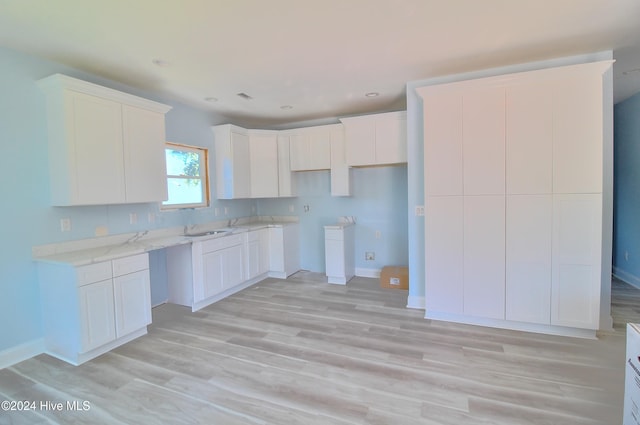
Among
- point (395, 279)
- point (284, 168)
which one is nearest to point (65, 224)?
point (284, 168)

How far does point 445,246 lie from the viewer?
3.10 metres

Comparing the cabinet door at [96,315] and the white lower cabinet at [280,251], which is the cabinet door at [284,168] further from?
the cabinet door at [96,315]

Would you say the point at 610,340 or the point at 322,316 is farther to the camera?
the point at 322,316

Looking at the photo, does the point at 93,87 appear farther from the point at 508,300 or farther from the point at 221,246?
the point at 508,300

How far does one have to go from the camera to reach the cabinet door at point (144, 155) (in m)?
3.04

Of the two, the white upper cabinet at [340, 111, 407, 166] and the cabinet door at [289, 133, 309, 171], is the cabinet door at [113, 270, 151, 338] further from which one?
the white upper cabinet at [340, 111, 407, 166]

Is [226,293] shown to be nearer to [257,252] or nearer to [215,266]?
[215,266]

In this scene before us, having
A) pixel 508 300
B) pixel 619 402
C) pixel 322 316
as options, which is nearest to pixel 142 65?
pixel 322 316

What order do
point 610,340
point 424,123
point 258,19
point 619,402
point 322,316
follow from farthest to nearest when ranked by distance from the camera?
point 322,316
point 424,123
point 610,340
point 258,19
point 619,402

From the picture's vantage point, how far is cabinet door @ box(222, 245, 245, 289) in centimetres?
397

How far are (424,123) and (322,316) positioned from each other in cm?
237

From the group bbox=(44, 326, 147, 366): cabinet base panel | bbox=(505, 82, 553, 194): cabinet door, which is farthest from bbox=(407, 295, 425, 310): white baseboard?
bbox=(44, 326, 147, 366): cabinet base panel

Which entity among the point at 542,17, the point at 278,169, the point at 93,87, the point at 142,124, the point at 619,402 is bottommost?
the point at 619,402

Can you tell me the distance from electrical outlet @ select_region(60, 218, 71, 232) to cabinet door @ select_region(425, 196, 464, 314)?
354cm
